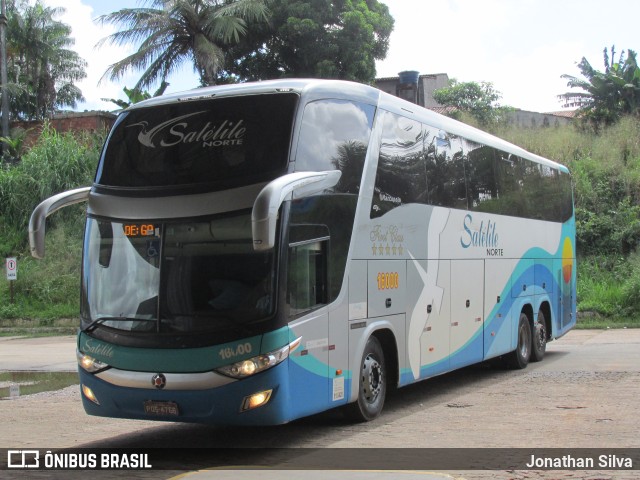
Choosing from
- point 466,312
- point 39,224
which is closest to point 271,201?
point 39,224

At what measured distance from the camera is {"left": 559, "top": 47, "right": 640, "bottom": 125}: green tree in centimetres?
3944

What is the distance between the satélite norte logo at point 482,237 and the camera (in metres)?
12.7

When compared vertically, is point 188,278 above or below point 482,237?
below

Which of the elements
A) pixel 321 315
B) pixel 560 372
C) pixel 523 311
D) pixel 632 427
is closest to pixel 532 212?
pixel 523 311

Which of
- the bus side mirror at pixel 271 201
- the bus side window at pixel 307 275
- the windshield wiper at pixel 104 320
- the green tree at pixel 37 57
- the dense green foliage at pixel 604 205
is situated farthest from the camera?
the green tree at pixel 37 57

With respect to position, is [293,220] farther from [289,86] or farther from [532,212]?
[532,212]

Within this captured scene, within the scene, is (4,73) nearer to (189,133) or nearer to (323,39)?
(323,39)

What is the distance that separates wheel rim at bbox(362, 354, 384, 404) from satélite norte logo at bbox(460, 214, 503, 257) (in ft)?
10.7

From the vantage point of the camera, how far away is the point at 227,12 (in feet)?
104

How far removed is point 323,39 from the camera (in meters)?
34.2

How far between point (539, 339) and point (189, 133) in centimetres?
1013

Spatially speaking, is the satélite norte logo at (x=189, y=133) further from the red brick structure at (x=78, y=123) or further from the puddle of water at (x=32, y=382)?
the red brick structure at (x=78, y=123)

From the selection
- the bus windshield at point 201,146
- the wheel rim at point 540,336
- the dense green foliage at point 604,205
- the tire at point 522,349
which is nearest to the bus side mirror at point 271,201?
the bus windshield at point 201,146

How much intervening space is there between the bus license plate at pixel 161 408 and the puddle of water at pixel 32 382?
645 centimetres
